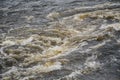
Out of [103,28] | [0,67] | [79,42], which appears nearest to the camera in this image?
[0,67]

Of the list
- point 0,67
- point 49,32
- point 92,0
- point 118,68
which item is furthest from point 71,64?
point 92,0

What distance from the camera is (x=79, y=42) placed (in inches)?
314

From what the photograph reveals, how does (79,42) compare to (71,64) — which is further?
(79,42)

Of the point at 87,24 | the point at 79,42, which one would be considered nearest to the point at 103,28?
the point at 87,24

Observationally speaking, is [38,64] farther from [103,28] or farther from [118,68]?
[103,28]

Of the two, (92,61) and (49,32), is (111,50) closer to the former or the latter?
(92,61)

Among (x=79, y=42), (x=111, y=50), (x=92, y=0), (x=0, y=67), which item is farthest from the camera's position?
(x=92, y=0)

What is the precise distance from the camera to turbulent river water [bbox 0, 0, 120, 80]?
21.0 feet

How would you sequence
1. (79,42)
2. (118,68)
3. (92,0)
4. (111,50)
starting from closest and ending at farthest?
(118,68) < (111,50) < (79,42) < (92,0)

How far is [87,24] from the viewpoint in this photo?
9445 mm

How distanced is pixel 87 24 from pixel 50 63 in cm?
317

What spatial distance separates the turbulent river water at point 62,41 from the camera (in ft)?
21.0

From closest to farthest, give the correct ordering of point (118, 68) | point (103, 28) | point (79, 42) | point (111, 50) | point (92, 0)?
point (118, 68) < point (111, 50) < point (79, 42) < point (103, 28) < point (92, 0)

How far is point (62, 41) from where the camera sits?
8.12 meters
